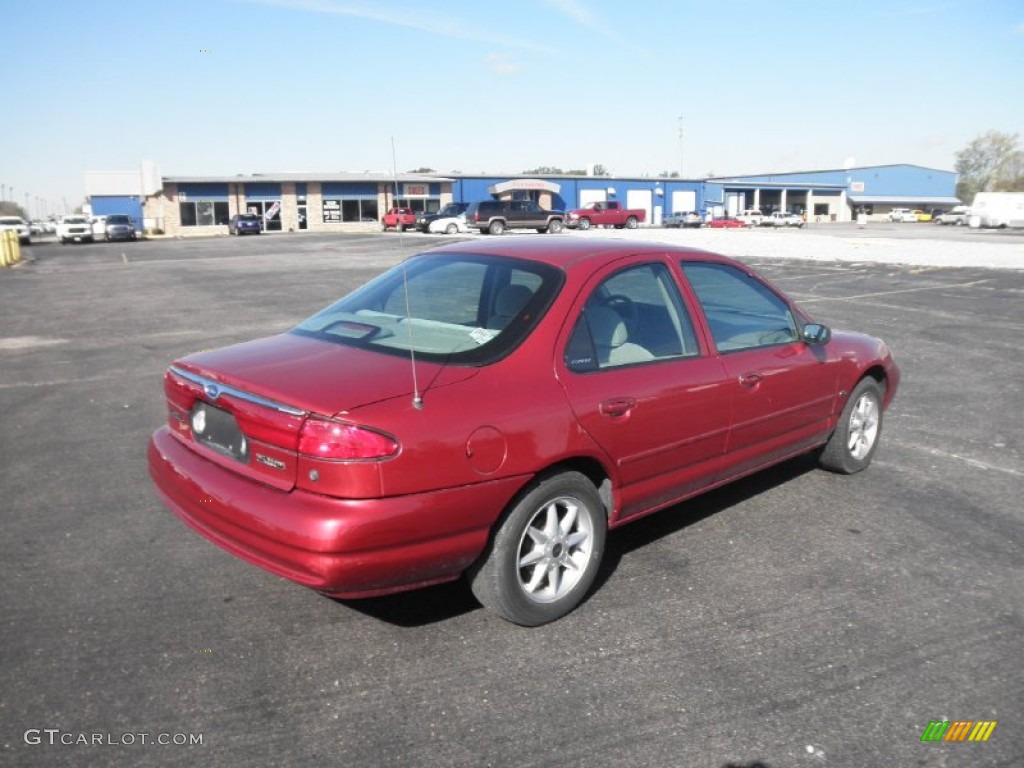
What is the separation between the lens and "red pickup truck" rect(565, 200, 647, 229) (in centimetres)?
5208

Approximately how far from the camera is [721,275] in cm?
463

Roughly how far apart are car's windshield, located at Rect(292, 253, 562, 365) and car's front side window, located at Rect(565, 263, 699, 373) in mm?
223

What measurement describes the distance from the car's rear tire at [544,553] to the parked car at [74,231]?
5167 centimetres

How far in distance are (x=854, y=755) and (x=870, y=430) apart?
3.23m

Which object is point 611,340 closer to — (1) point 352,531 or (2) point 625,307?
(2) point 625,307

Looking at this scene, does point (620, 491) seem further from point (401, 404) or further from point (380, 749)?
point (380, 749)

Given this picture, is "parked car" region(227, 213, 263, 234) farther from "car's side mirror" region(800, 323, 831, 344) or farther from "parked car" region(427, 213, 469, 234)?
"car's side mirror" region(800, 323, 831, 344)

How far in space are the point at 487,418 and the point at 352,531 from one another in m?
0.66

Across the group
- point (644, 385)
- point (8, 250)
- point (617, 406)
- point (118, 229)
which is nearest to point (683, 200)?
point (118, 229)

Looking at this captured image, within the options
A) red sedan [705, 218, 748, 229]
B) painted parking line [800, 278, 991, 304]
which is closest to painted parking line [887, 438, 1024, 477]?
painted parking line [800, 278, 991, 304]

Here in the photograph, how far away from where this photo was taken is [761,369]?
446 centimetres

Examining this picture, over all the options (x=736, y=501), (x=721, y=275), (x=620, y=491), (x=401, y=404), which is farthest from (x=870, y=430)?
(x=401, y=404)

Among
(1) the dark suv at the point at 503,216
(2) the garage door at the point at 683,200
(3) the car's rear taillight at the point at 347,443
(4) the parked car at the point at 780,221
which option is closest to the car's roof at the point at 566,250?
(3) the car's rear taillight at the point at 347,443
